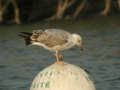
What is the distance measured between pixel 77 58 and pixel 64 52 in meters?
1.81

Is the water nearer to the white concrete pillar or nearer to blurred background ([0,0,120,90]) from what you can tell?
blurred background ([0,0,120,90])

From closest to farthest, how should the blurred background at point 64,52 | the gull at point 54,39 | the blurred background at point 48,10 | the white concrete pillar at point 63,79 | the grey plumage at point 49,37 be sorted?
the white concrete pillar at point 63,79, the gull at point 54,39, the grey plumage at point 49,37, the blurred background at point 64,52, the blurred background at point 48,10

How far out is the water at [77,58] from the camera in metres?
12.9

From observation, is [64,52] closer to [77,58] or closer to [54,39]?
[77,58]

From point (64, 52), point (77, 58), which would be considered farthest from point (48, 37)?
point (64, 52)

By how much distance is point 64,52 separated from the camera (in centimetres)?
1812

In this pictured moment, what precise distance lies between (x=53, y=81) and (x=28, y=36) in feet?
5.01

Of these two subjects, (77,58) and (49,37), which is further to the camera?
(77,58)

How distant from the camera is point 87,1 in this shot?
118 feet

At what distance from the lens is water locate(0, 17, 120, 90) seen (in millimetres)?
12859

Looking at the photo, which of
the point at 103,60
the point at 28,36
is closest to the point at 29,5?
the point at 103,60

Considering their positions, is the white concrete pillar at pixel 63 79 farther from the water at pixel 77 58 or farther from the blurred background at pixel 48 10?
the blurred background at pixel 48 10

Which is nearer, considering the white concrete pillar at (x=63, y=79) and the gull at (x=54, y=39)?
the white concrete pillar at (x=63, y=79)

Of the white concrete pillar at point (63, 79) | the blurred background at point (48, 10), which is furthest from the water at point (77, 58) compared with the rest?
the blurred background at point (48, 10)
